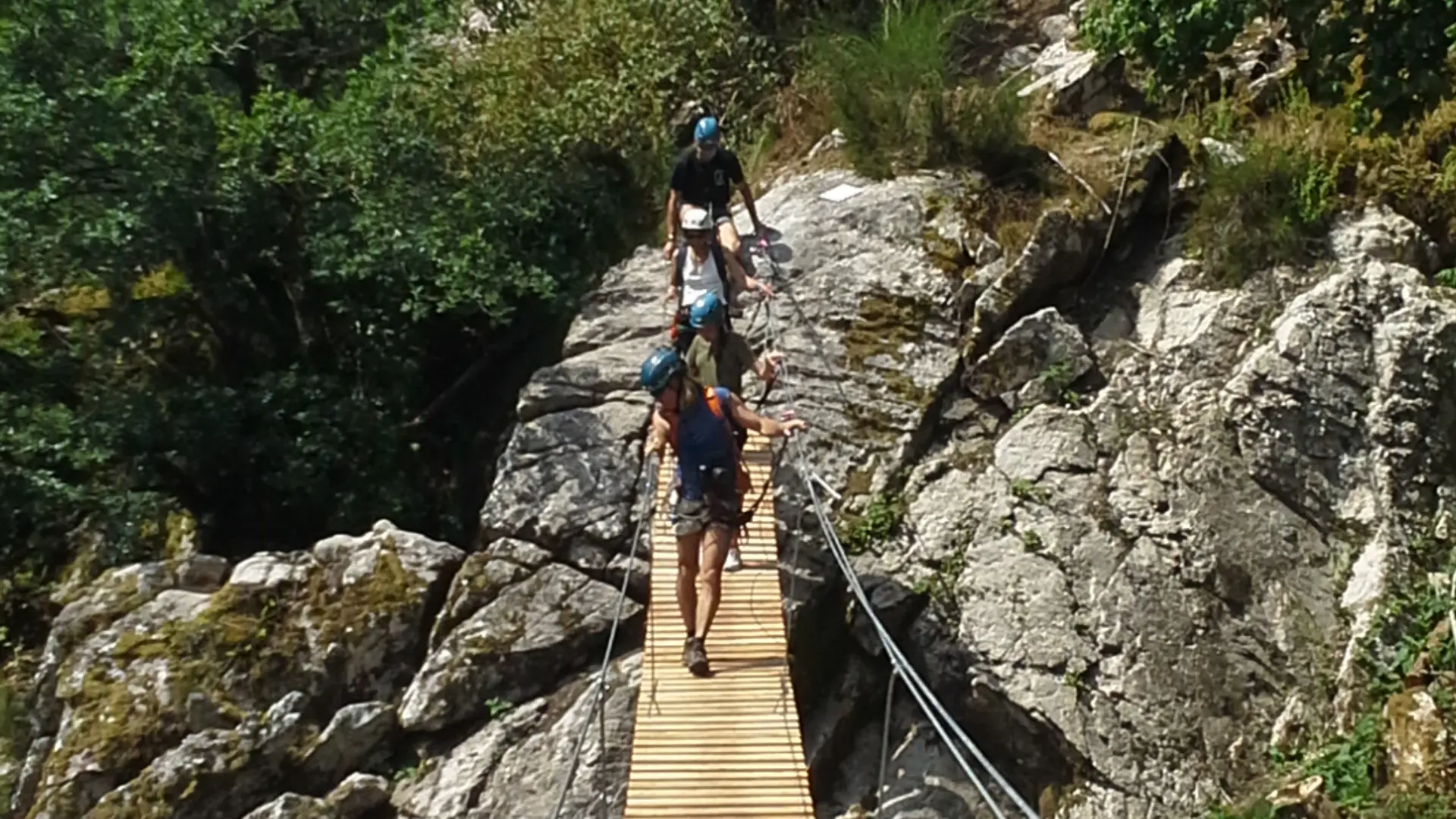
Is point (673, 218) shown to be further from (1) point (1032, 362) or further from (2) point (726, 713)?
(2) point (726, 713)

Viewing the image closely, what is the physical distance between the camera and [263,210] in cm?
957

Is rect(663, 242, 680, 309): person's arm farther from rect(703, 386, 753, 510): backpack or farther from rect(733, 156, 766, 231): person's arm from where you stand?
rect(703, 386, 753, 510): backpack

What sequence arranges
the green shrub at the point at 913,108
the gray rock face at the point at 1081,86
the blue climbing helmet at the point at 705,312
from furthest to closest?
the gray rock face at the point at 1081,86
the green shrub at the point at 913,108
the blue climbing helmet at the point at 705,312

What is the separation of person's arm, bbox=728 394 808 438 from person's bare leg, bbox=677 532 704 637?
1.69 ft

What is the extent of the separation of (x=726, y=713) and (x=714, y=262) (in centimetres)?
293

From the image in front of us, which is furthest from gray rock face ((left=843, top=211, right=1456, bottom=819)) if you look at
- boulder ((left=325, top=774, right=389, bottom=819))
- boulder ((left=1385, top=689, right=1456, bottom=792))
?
boulder ((left=325, top=774, right=389, bottom=819))

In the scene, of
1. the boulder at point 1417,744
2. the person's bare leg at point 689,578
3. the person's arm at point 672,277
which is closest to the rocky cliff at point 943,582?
the boulder at point 1417,744

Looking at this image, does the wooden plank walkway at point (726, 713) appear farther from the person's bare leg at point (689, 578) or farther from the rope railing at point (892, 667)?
the rope railing at point (892, 667)

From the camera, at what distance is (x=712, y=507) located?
19.1 feet

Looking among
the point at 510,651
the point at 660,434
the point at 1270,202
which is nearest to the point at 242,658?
the point at 510,651

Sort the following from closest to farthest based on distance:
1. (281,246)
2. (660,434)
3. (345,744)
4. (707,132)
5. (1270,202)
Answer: (660,434) → (345,744) → (707,132) → (1270,202) → (281,246)

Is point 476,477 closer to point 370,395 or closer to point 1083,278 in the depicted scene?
point 370,395

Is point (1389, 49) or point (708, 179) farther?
point (708, 179)

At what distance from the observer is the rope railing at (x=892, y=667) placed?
465 cm
